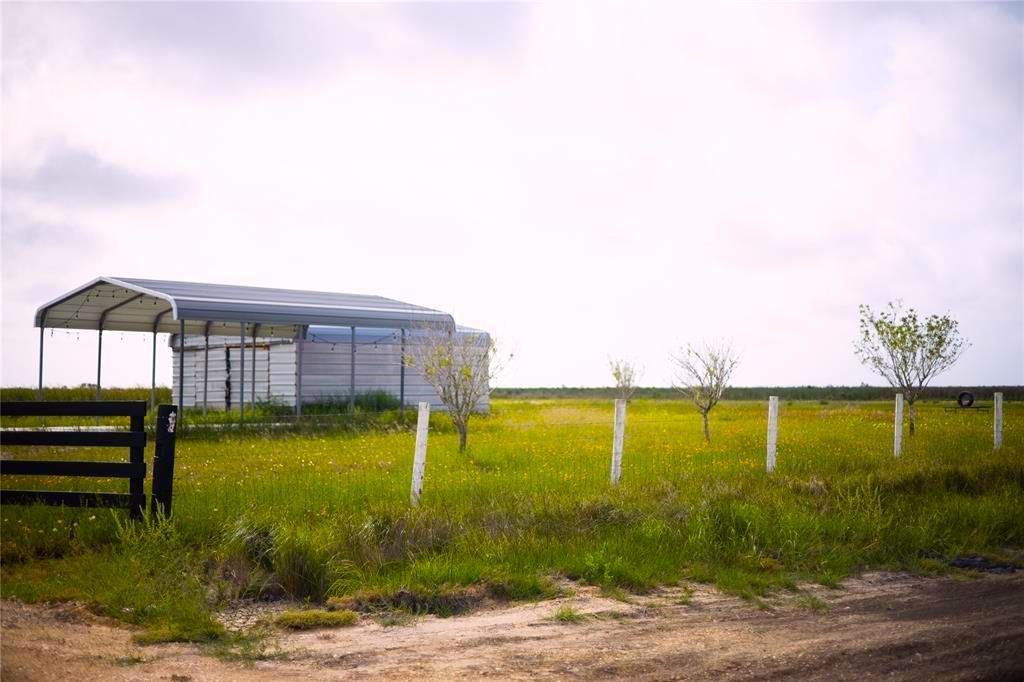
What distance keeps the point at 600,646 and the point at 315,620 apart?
93.3 inches

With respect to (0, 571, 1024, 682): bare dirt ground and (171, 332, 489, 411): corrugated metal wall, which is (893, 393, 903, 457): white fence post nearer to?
(0, 571, 1024, 682): bare dirt ground

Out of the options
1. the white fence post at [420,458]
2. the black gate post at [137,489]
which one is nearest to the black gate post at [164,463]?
the black gate post at [137,489]

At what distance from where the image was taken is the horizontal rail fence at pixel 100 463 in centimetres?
951

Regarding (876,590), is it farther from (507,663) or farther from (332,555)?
(332,555)

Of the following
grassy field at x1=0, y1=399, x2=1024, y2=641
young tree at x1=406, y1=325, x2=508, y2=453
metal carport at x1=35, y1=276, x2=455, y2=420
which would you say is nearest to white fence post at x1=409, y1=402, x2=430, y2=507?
grassy field at x1=0, y1=399, x2=1024, y2=641

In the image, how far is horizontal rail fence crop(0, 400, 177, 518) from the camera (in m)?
9.51

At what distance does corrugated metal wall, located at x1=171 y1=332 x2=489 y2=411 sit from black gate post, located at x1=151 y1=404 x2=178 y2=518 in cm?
1578

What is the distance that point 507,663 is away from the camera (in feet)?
21.4

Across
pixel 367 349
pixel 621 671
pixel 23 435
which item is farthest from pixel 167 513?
pixel 367 349

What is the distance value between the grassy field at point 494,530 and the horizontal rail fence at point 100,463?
177 mm

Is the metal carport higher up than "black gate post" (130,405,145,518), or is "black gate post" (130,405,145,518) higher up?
the metal carport

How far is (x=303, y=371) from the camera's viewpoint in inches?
1020

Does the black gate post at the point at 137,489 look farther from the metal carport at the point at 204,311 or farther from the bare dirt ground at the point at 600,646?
the metal carport at the point at 204,311

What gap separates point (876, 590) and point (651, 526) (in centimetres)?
238
